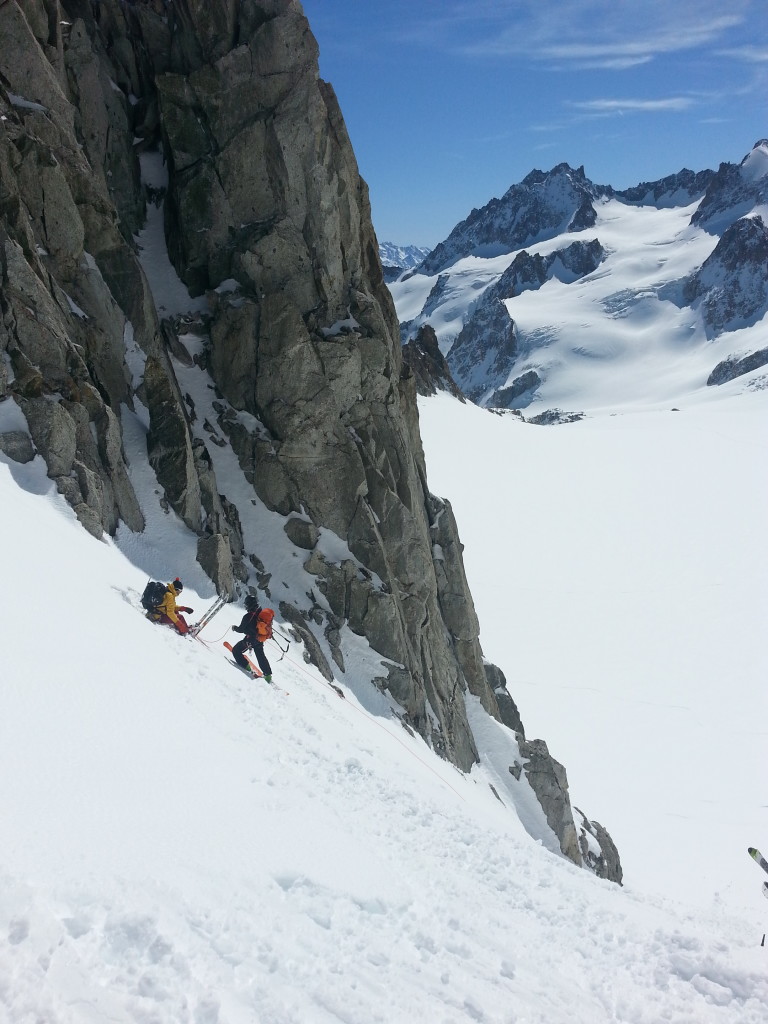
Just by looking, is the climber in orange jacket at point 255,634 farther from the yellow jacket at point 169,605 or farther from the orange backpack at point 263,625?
the yellow jacket at point 169,605

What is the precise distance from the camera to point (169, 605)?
13812 mm

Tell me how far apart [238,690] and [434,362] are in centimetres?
9587

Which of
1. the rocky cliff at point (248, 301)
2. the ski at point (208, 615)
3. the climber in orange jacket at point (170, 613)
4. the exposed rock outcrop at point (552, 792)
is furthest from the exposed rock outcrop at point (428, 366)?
the climber in orange jacket at point (170, 613)

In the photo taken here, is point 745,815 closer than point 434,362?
Yes

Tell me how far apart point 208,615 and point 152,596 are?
88.6 inches

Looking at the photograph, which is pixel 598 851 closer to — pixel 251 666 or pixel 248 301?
pixel 251 666

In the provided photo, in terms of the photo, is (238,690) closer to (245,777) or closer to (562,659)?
(245,777)

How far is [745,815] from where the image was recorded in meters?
29.9

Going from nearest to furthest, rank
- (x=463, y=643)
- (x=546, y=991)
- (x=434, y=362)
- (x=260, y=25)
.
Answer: (x=546, y=991)
(x=260, y=25)
(x=463, y=643)
(x=434, y=362)

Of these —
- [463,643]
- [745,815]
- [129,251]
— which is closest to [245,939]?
[129,251]

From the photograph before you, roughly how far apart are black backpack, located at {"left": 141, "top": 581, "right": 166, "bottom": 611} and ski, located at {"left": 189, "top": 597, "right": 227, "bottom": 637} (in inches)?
41.4

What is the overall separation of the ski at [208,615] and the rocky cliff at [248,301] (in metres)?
0.83

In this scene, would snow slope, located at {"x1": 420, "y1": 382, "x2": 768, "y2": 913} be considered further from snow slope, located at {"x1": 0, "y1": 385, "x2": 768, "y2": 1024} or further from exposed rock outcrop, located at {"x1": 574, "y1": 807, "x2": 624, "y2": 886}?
snow slope, located at {"x1": 0, "y1": 385, "x2": 768, "y2": 1024}

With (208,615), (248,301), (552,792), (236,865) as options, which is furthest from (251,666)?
(552,792)
